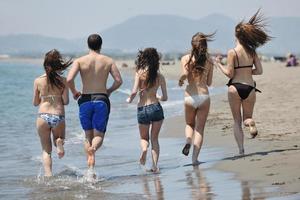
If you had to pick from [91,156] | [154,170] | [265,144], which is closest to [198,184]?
[154,170]

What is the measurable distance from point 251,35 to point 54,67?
2.57 metres

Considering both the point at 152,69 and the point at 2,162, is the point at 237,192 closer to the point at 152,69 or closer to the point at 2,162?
the point at 152,69

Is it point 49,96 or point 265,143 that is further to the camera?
point 265,143

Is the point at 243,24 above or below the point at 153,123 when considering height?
above

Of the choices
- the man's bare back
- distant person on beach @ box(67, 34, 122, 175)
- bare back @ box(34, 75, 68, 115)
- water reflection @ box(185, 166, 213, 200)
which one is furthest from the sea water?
the man's bare back

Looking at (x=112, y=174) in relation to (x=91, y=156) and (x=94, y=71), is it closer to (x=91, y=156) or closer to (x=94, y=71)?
(x=91, y=156)

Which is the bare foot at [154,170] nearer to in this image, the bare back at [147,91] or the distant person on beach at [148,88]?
the distant person on beach at [148,88]

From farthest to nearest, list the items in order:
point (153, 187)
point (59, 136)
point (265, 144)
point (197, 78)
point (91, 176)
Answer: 1. point (265, 144)
2. point (197, 78)
3. point (59, 136)
4. point (91, 176)
5. point (153, 187)

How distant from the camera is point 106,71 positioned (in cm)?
917

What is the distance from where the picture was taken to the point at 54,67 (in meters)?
9.23

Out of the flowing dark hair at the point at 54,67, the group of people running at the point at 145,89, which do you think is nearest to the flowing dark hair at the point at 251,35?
the group of people running at the point at 145,89

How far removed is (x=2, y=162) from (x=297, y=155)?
467cm

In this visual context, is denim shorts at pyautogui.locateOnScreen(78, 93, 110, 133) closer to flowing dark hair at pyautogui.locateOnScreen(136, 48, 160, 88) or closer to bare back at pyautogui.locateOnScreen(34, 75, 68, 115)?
bare back at pyautogui.locateOnScreen(34, 75, 68, 115)

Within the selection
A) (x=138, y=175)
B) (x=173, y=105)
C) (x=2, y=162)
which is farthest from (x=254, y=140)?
(x=173, y=105)
